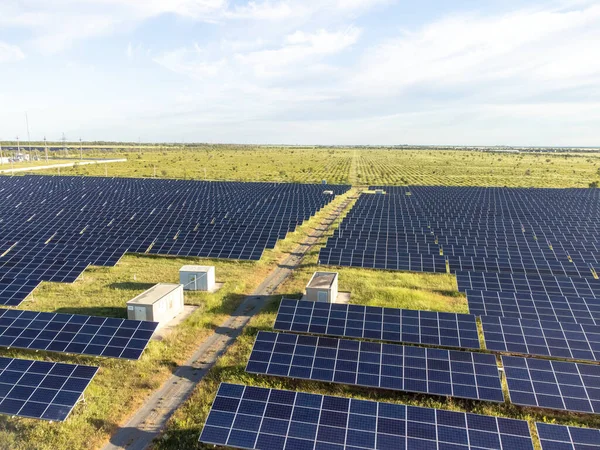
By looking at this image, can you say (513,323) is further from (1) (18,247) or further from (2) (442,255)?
(1) (18,247)

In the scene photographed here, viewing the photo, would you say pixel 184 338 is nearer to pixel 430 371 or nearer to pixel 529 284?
pixel 430 371

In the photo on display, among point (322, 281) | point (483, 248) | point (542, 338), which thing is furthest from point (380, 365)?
point (483, 248)

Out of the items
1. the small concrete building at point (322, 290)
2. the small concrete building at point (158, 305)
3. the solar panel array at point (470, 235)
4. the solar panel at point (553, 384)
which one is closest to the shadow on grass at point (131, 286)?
the small concrete building at point (158, 305)

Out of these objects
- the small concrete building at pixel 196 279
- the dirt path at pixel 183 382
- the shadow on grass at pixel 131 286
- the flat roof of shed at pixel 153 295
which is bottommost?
the dirt path at pixel 183 382

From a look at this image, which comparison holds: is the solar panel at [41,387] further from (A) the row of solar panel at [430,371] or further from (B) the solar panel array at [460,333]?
(A) the row of solar panel at [430,371]

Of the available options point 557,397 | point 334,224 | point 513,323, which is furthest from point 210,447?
point 334,224

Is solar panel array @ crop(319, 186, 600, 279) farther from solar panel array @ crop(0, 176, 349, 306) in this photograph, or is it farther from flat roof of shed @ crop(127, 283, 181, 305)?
flat roof of shed @ crop(127, 283, 181, 305)
